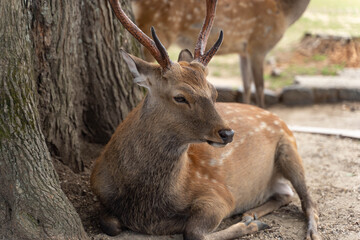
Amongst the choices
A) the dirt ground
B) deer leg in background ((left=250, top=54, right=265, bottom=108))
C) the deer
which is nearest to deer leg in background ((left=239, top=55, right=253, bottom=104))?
deer leg in background ((left=250, top=54, right=265, bottom=108))

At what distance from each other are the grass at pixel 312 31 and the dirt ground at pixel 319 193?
3.17 metres

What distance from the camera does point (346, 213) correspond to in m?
4.14

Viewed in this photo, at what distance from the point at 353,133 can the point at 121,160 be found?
3356 mm

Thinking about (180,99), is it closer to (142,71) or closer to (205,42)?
(142,71)

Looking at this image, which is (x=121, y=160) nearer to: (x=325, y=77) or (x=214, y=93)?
(x=214, y=93)

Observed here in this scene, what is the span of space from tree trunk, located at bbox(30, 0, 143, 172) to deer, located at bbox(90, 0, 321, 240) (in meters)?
0.58

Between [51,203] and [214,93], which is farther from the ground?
[214,93]

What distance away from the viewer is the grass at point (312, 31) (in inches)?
368

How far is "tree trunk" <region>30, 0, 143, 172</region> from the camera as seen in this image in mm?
3846

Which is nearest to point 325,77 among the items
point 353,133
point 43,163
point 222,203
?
point 353,133

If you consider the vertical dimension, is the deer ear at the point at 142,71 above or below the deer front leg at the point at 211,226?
above

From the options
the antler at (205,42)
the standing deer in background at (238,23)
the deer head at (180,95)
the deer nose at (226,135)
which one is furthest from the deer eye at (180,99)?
the standing deer in background at (238,23)

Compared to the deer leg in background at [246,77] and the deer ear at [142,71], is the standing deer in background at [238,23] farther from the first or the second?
the deer ear at [142,71]

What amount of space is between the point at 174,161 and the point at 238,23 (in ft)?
12.6
